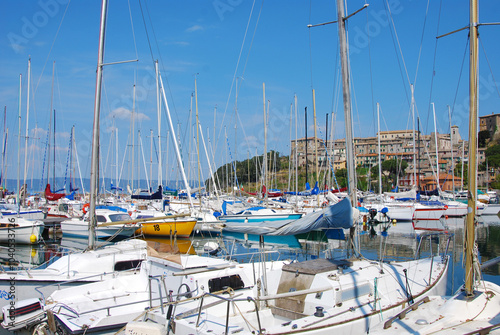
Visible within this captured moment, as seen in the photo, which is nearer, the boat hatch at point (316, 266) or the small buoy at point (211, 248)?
the boat hatch at point (316, 266)

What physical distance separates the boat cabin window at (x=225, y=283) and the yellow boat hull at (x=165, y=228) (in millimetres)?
17605

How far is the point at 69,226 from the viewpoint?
3195 cm

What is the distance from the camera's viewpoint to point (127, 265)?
15828 mm

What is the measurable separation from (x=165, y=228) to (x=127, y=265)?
1488 cm

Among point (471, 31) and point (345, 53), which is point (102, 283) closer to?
point (345, 53)

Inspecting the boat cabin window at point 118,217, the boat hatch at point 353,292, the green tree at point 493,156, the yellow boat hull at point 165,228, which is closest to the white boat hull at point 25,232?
the boat cabin window at point 118,217

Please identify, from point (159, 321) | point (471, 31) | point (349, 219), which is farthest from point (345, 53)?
point (159, 321)

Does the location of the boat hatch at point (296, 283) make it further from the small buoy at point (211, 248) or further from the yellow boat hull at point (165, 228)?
the yellow boat hull at point (165, 228)

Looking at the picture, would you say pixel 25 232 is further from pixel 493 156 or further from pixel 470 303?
pixel 493 156

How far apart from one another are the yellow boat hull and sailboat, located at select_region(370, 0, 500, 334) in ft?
71.3

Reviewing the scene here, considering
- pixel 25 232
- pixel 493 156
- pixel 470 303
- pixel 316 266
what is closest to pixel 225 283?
pixel 316 266

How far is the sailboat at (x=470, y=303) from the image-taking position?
26.5 feet

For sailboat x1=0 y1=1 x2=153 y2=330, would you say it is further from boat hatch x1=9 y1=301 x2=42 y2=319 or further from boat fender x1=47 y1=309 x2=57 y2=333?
boat fender x1=47 y1=309 x2=57 y2=333

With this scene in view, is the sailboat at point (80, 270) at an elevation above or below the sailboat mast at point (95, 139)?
below
